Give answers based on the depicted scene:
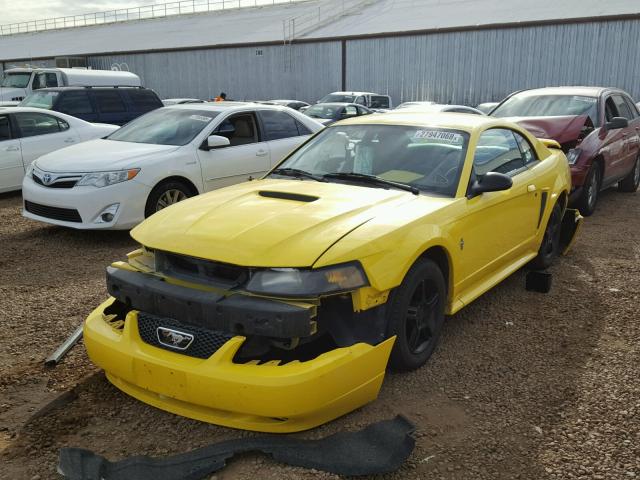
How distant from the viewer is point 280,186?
406 cm

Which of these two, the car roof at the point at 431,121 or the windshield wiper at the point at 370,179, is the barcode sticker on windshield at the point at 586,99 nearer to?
the car roof at the point at 431,121

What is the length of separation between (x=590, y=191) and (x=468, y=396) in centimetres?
547

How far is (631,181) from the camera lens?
9.87m

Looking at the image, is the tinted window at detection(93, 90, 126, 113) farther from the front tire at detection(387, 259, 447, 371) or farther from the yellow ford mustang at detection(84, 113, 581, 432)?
the front tire at detection(387, 259, 447, 371)

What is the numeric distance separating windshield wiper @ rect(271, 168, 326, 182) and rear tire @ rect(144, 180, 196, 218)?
2509 millimetres

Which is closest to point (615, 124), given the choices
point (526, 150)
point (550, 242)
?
point (550, 242)

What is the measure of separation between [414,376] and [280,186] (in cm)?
148

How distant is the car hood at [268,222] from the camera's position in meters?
3.02

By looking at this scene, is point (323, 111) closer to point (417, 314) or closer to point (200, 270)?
point (417, 314)

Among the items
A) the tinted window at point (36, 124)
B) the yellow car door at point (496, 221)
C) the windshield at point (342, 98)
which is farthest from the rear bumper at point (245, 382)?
the windshield at point (342, 98)

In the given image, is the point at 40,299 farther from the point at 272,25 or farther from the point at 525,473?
the point at 272,25

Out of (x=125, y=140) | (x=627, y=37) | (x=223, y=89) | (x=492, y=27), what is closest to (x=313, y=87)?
(x=223, y=89)

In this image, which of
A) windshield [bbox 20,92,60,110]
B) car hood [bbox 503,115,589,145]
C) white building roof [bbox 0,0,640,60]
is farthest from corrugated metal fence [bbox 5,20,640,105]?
windshield [bbox 20,92,60,110]

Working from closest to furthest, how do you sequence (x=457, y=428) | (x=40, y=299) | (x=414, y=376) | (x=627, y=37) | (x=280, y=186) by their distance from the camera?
1. (x=457, y=428)
2. (x=414, y=376)
3. (x=280, y=186)
4. (x=40, y=299)
5. (x=627, y=37)
